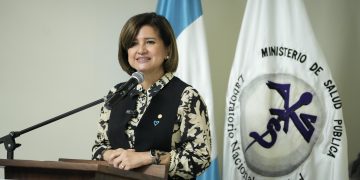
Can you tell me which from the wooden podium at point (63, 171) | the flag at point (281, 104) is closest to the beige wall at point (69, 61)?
the flag at point (281, 104)

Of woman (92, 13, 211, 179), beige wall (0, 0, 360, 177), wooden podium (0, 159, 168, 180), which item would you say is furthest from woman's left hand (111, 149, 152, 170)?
beige wall (0, 0, 360, 177)

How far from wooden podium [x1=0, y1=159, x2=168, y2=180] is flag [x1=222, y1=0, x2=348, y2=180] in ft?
4.31

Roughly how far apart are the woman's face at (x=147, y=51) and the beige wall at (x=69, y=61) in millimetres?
1206

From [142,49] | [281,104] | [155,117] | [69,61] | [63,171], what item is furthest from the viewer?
[69,61]

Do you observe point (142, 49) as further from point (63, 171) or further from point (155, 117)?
point (63, 171)

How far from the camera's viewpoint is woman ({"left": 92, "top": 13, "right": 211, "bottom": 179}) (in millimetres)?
1740

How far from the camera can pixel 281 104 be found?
8.79ft

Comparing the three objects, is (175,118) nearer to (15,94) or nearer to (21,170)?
(21,170)

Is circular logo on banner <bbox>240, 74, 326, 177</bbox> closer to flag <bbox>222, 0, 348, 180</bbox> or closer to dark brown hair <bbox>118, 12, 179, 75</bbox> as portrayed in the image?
flag <bbox>222, 0, 348, 180</bbox>

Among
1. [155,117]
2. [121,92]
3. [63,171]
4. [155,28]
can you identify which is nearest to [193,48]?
[155,28]

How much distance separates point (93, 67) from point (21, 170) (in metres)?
1.85

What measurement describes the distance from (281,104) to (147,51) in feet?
3.48

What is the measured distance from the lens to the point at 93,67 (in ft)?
10.5

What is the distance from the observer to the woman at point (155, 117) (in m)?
1.74
